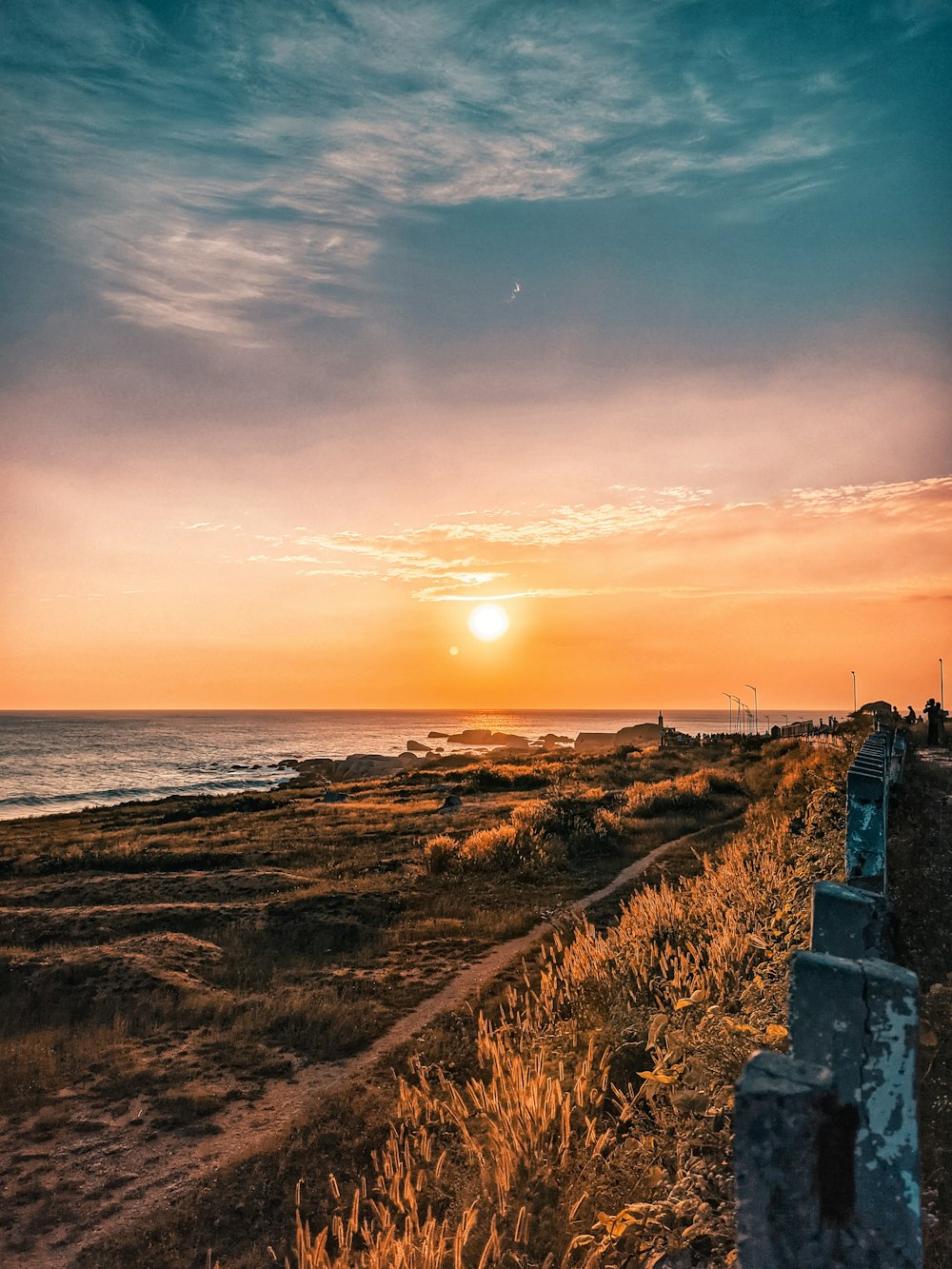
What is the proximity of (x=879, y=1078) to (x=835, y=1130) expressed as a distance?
0.18 m

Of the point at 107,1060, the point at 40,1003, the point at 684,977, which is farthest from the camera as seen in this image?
the point at 40,1003

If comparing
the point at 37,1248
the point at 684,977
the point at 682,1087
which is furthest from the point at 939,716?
the point at 37,1248

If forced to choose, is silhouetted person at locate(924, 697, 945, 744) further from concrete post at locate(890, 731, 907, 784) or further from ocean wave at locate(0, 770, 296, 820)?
ocean wave at locate(0, 770, 296, 820)

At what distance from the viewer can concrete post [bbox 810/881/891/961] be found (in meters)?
2.80

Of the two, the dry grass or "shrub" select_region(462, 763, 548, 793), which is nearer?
the dry grass

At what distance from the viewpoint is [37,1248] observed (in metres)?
4.94

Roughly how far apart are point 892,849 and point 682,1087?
208 inches

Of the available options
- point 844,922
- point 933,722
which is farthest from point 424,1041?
point 933,722

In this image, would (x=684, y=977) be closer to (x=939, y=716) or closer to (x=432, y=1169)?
(x=432, y=1169)

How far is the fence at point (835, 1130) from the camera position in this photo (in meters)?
1.95

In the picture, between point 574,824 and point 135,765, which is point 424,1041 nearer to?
point 574,824

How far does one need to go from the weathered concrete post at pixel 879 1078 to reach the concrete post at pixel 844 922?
71 cm

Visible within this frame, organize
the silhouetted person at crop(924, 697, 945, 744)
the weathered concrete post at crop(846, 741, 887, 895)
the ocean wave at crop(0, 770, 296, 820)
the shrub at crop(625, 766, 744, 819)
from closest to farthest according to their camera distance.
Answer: the weathered concrete post at crop(846, 741, 887, 895) < the shrub at crop(625, 766, 744, 819) < the silhouetted person at crop(924, 697, 945, 744) < the ocean wave at crop(0, 770, 296, 820)

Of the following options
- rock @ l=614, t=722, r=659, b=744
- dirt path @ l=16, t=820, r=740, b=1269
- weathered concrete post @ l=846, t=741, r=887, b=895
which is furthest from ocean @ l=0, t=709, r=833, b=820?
weathered concrete post @ l=846, t=741, r=887, b=895
